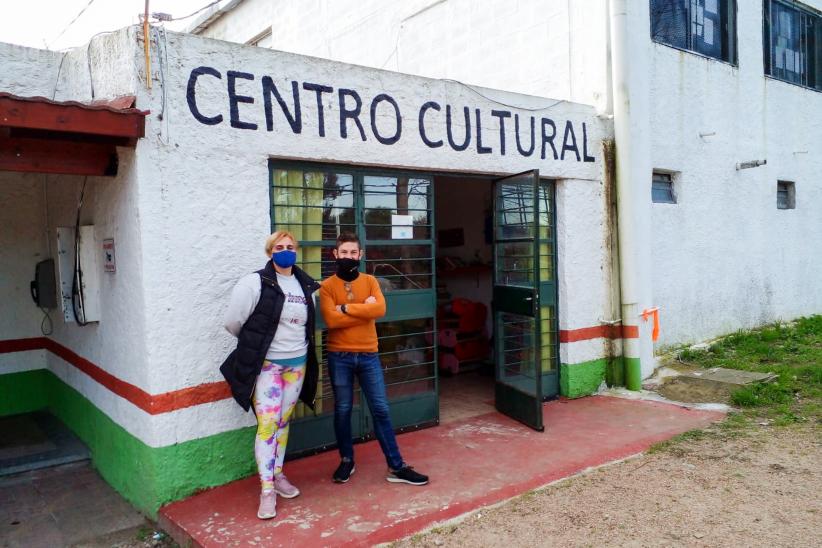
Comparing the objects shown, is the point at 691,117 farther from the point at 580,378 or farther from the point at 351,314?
the point at 351,314

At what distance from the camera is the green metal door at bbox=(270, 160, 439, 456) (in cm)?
497

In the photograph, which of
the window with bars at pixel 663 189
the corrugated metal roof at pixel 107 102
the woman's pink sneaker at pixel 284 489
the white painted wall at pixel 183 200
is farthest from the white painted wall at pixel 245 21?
the woman's pink sneaker at pixel 284 489

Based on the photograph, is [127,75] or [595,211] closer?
[127,75]

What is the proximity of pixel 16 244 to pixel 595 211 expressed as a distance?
608 cm

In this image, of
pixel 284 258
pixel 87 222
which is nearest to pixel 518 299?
pixel 284 258

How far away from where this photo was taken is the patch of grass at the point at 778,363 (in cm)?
616

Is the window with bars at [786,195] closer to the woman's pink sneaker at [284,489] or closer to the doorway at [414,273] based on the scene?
the doorway at [414,273]

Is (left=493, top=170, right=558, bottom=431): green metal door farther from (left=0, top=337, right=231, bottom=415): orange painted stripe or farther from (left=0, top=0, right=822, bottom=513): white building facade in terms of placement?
(left=0, top=337, right=231, bottom=415): orange painted stripe

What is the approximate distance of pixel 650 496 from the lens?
14.1ft

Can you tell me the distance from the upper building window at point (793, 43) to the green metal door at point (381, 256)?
24.3 ft

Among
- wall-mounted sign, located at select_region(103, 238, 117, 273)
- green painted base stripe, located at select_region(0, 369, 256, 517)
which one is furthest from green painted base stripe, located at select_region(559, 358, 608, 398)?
wall-mounted sign, located at select_region(103, 238, 117, 273)

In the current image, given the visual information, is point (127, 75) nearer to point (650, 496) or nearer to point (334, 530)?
point (334, 530)

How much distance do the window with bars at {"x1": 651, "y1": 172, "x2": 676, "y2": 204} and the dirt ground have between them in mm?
3567

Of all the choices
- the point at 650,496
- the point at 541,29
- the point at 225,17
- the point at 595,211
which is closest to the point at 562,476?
the point at 650,496
